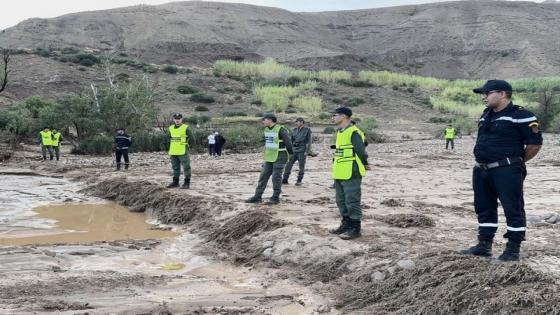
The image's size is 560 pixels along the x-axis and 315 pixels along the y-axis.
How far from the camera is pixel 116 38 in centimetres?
8556

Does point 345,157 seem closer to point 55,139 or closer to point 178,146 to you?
point 178,146

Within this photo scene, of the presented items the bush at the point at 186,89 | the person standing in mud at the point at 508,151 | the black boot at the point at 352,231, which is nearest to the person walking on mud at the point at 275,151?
the black boot at the point at 352,231

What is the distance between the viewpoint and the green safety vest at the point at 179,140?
1258 centimetres

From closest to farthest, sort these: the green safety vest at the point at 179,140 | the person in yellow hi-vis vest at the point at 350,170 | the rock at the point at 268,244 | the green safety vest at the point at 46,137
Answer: the person in yellow hi-vis vest at the point at 350,170 → the rock at the point at 268,244 → the green safety vest at the point at 179,140 → the green safety vest at the point at 46,137

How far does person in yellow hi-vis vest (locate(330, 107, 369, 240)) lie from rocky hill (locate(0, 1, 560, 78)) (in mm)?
69760

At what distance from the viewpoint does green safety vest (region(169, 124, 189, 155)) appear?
12.6m

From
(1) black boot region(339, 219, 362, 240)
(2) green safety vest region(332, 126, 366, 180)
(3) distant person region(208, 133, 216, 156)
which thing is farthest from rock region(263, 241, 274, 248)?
(3) distant person region(208, 133, 216, 156)

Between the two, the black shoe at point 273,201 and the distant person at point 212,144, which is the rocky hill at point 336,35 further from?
the black shoe at point 273,201

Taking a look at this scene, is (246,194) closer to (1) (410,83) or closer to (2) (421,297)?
(2) (421,297)

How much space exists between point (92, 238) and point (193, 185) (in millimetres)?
4527

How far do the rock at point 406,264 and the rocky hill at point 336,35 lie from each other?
71.8 meters

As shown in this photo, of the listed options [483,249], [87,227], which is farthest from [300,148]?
[483,249]

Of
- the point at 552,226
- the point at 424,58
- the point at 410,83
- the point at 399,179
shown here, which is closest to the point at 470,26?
the point at 424,58

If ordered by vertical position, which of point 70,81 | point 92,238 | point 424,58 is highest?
point 424,58
